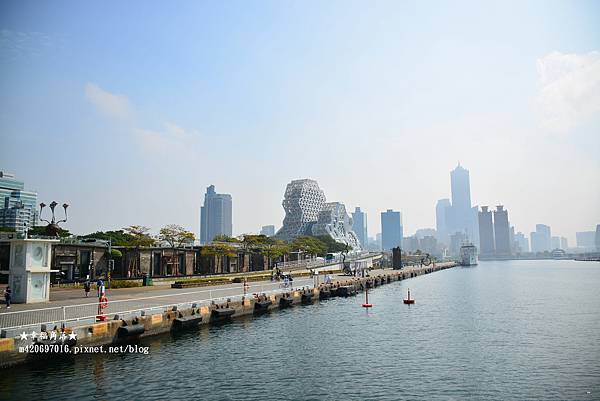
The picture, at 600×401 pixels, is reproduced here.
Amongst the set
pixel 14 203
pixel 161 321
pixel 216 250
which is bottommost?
pixel 161 321

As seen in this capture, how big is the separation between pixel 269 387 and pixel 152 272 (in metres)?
60.7

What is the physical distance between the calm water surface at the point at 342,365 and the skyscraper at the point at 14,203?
11417cm

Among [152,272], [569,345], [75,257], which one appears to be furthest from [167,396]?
[152,272]

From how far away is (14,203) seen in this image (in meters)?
143

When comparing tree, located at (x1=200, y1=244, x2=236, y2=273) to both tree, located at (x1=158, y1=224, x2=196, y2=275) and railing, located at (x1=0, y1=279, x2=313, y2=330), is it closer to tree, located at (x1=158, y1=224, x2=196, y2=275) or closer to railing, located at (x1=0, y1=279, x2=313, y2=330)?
tree, located at (x1=158, y1=224, x2=196, y2=275)

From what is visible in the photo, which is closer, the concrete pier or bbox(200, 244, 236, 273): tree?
the concrete pier

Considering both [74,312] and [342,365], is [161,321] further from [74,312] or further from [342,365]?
[342,365]

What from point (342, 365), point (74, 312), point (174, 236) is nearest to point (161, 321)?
point (74, 312)

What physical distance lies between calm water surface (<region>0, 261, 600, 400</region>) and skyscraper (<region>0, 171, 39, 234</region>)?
114166mm

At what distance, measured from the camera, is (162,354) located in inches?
1021

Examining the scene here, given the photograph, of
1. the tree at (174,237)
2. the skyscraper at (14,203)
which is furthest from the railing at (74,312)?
the skyscraper at (14,203)

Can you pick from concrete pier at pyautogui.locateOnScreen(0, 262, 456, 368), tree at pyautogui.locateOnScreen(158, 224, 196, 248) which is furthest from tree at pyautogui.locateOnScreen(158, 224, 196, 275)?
concrete pier at pyautogui.locateOnScreen(0, 262, 456, 368)

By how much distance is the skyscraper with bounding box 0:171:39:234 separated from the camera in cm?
12800

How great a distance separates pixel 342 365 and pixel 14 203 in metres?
152
